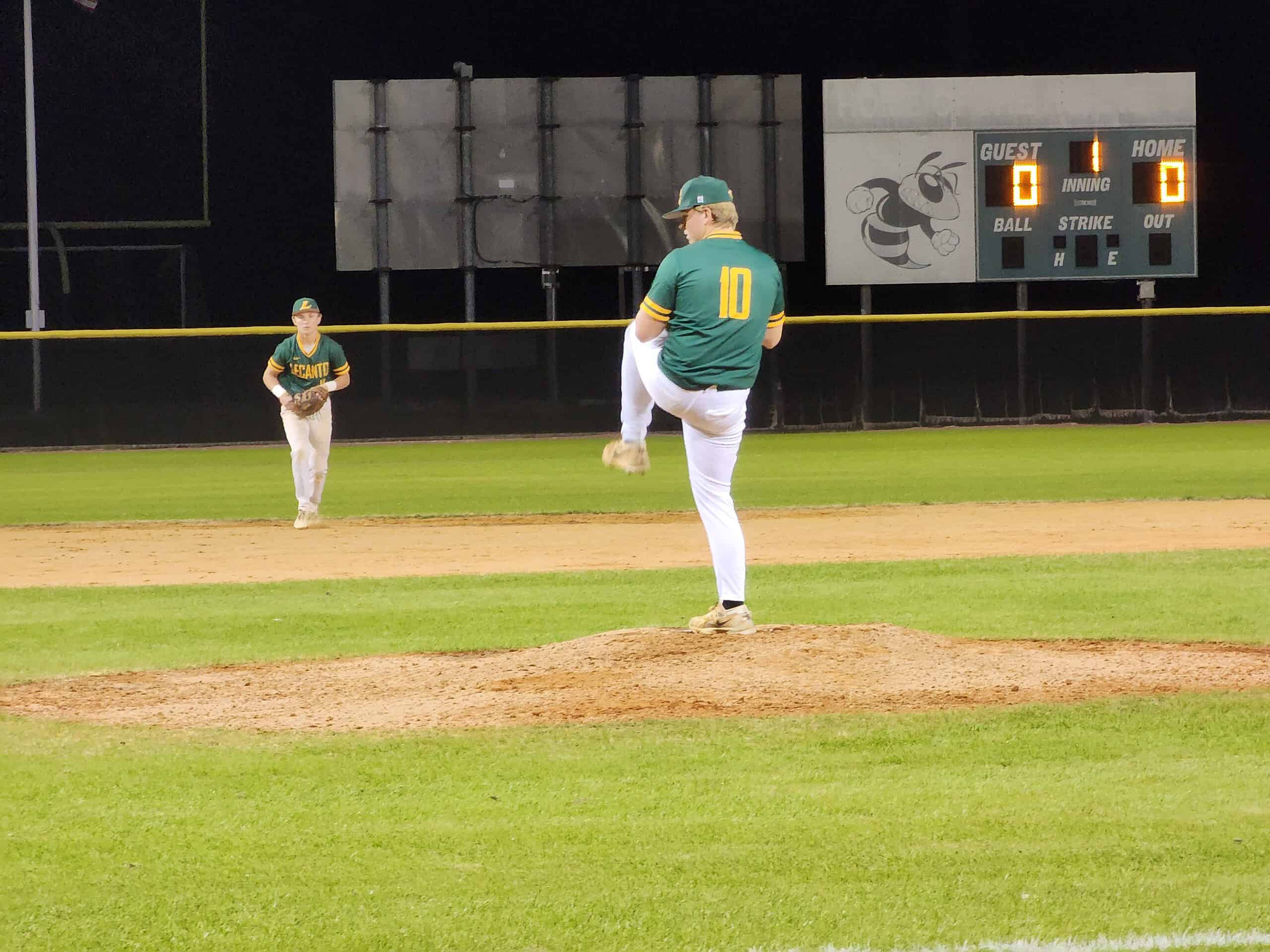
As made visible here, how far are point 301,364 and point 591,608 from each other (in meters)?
4.69

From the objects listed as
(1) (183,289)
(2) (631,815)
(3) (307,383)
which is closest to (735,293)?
(2) (631,815)

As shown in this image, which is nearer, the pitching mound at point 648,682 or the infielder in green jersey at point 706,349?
the pitching mound at point 648,682

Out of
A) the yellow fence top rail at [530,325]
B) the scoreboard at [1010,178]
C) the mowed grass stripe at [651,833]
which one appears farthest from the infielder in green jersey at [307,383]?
the scoreboard at [1010,178]

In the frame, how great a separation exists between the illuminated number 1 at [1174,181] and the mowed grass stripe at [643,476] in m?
2.85

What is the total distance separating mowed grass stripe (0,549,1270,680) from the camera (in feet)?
22.5

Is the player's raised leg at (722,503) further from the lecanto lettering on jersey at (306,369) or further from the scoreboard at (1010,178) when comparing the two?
the scoreboard at (1010,178)

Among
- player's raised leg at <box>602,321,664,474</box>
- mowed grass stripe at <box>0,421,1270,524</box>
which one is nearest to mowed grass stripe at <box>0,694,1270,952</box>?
player's raised leg at <box>602,321,664,474</box>

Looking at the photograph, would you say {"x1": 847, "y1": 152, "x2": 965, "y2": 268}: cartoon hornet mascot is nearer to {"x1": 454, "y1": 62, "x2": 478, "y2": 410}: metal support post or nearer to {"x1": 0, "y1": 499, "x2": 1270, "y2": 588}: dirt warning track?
{"x1": 454, "y1": 62, "x2": 478, "y2": 410}: metal support post

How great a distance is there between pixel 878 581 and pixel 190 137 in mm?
17945

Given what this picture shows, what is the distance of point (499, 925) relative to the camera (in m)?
3.15

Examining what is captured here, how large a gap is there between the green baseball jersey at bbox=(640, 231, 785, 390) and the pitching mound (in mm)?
927

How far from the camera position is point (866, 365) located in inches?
859

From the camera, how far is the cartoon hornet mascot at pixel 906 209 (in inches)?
840

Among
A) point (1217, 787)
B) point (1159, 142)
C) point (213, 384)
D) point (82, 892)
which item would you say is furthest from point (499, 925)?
point (1159, 142)
